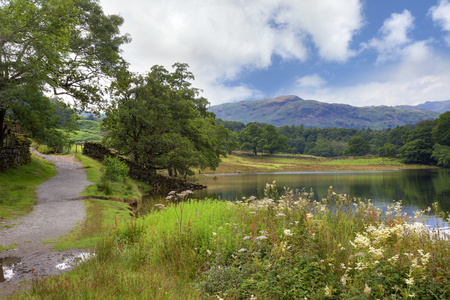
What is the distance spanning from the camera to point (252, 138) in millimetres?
118750

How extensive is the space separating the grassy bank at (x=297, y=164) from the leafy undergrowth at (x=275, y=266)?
194 ft

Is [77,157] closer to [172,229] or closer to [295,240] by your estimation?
[172,229]

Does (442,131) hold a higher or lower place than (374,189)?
higher

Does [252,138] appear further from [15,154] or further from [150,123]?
[15,154]

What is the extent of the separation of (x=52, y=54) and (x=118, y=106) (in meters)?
11.4

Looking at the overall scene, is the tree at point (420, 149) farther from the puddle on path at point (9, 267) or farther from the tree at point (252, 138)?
the puddle on path at point (9, 267)

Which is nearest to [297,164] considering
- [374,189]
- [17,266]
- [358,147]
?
[358,147]

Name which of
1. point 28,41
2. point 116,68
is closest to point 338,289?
point 28,41

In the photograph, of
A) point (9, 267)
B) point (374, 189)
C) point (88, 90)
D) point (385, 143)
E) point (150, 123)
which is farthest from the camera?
point (385, 143)

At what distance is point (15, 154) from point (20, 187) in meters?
5.14

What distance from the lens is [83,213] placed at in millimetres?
13203

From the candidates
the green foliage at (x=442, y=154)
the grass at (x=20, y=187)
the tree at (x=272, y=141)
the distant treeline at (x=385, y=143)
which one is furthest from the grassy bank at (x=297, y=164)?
the grass at (x=20, y=187)

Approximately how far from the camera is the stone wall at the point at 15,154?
18.7 m

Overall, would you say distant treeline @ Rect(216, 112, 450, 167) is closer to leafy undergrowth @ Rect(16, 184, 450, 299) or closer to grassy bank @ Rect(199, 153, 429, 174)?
grassy bank @ Rect(199, 153, 429, 174)
